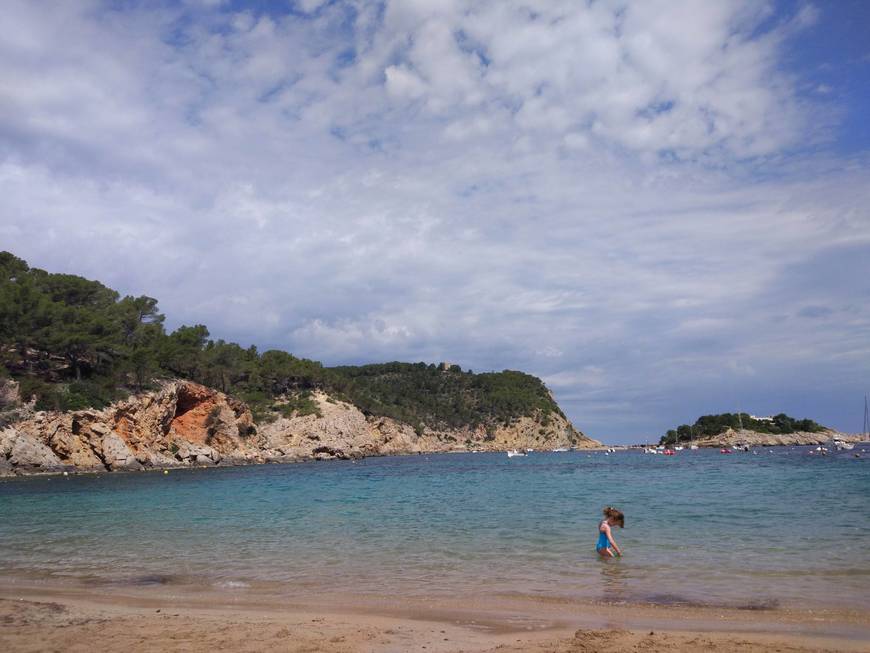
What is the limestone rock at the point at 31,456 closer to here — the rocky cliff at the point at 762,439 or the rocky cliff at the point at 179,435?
the rocky cliff at the point at 179,435

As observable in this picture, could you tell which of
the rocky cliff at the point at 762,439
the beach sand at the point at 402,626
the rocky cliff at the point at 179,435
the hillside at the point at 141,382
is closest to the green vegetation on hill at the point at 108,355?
the hillside at the point at 141,382

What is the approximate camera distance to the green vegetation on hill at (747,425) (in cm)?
15650

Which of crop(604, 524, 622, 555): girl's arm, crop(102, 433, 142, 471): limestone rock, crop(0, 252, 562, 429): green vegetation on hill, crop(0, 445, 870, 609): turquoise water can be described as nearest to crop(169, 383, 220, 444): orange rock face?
crop(0, 252, 562, 429): green vegetation on hill

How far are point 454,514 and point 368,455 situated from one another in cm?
8466

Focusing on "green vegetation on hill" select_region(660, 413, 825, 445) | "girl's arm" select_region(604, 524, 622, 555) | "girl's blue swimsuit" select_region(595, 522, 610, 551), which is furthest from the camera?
"green vegetation on hill" select_region(660, 413, 825, 445)

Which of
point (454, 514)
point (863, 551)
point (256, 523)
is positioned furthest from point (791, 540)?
point (256, 523)

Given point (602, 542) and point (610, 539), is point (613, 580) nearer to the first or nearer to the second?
point (610, 539)

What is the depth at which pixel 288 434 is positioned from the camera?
90188mm

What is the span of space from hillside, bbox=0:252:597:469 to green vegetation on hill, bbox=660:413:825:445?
76.0 metres

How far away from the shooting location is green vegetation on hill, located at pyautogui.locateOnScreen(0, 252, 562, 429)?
57250 millimetres

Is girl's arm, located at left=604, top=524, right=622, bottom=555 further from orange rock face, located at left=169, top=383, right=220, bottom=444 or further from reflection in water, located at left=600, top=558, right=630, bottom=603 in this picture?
orange rock face, located at left=169, top=383, right=220, bottom=444

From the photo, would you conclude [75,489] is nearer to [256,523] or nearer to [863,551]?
[256,523]

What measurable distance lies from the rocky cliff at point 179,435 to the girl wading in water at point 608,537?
51594 mm

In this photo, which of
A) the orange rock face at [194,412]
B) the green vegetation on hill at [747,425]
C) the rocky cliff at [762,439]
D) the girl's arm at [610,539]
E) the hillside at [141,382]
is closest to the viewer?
the girl's arm at [610,539]
